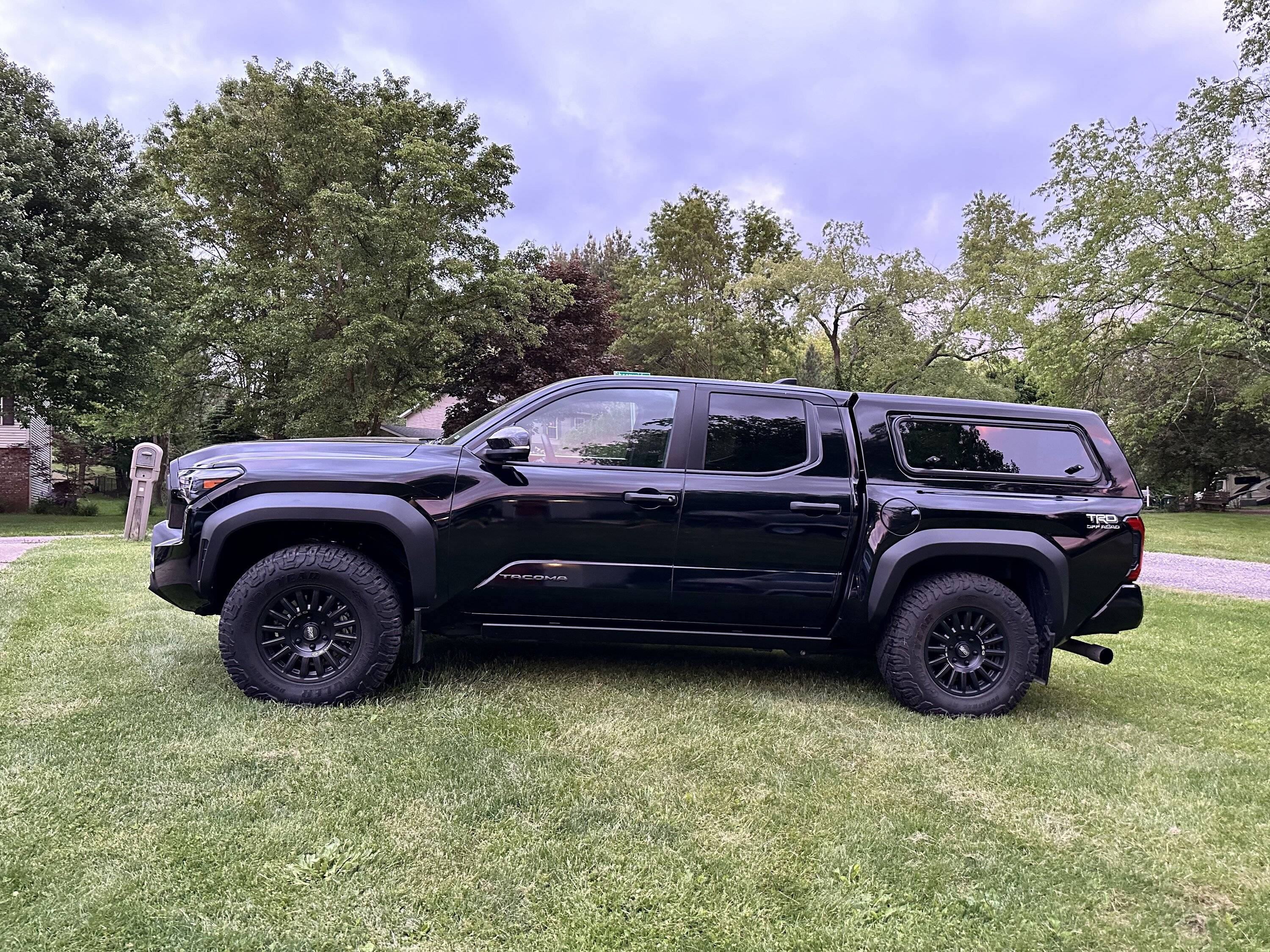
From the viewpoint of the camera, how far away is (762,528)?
372cm

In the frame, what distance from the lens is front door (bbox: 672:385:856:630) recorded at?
147 inches

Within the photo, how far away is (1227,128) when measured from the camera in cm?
1355

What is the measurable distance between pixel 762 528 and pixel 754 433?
0.52 metres

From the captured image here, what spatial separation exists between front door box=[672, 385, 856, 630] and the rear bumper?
1.36 metres

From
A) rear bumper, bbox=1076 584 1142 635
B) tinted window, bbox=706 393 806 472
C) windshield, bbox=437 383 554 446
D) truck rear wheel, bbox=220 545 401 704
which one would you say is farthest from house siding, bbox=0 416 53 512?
rear bumper, bbox=1076 584 1142 635

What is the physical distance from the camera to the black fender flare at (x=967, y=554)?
3717mm

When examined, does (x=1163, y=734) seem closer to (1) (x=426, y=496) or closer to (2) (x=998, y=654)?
(2) (x=998, y=654)

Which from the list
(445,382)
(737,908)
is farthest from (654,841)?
(445,382)

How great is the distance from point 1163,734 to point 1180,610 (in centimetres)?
433

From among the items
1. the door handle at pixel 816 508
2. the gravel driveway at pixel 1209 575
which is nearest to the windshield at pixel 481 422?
the door handle at pixel 816 508

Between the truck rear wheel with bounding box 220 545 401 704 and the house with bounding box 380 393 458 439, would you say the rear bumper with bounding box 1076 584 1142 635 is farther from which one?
the house with bounding box 380 393 458 439

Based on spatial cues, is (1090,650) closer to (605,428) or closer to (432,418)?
(605,428)

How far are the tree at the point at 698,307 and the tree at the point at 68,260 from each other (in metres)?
15.9

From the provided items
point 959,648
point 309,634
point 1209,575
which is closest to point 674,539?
point 959,648
